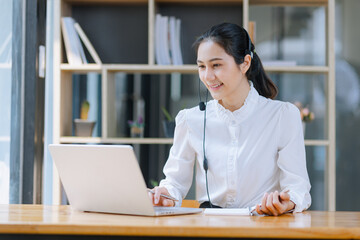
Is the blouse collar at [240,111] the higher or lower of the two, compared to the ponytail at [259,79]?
lower

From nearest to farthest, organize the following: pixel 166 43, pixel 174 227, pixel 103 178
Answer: pixel 174 227, pixel 103 178, pixel 166 43

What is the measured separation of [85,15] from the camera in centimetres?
376

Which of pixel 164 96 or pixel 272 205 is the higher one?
pixel 164 96

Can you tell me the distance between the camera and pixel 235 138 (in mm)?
2203

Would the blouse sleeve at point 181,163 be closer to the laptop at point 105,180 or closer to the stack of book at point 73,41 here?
the laptop at point 105,180

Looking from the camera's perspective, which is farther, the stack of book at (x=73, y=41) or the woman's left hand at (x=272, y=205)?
the stack of book at (x=73, y=41)

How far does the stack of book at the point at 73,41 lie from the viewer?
350 cm

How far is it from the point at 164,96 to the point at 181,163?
1.84 m

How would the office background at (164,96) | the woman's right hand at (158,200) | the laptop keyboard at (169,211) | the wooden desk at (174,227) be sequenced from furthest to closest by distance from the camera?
the office background at (164,96), the woman's right hand at (158,200), the laptop keyboard at (169,211), the wooden desk at (174,227)

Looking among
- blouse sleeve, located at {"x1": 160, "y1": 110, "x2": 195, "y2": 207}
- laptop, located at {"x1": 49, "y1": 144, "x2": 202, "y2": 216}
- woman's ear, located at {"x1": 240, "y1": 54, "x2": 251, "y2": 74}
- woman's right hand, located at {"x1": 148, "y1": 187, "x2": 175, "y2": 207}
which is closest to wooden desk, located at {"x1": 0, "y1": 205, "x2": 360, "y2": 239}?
laptop, located at {"x1": 49, "y1": 144, "x2": 202, "y2": 216}

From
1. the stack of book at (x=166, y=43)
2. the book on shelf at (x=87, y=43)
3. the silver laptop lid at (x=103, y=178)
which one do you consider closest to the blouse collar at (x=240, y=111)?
the silver laptop lid at (x=103, y=178)

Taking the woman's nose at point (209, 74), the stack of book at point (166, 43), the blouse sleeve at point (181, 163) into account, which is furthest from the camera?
the stack of book at point (166, 43)

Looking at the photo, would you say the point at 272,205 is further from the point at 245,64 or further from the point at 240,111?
the point at 245,64

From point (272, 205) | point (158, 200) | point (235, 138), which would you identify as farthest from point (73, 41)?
point (272, 205)
